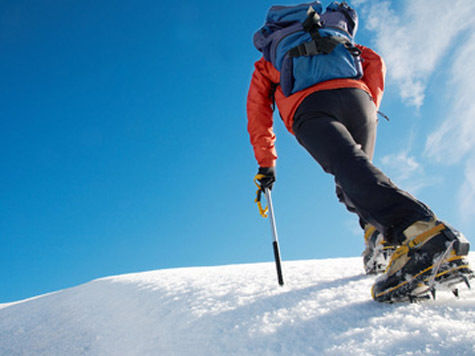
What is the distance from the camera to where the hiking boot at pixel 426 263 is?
1.29m

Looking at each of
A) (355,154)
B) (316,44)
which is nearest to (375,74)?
(316,44)

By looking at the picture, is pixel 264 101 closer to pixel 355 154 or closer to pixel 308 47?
pixel 308 47


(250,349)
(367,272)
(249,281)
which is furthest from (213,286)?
(367,272)

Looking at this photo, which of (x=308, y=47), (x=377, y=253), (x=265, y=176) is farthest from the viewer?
(x=265, y=176)

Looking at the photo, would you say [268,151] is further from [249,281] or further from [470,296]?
[470,296]

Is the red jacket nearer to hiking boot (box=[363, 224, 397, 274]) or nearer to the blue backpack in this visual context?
the blue backpack

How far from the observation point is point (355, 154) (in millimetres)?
1624

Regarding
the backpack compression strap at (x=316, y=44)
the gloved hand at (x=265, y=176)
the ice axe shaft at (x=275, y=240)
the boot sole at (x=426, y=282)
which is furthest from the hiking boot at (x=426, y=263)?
the gloved hand at (x=265, y=176)

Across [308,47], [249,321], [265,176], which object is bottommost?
[249,321]

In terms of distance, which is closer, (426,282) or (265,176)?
(426,282)

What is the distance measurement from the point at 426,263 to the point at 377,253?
36.2 inches

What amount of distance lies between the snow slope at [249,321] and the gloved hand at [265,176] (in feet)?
2.72

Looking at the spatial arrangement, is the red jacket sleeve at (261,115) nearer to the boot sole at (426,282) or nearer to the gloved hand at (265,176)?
the gloved hand at (265,176)

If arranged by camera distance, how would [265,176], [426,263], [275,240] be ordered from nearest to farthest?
1. [426,263]
2. [275,240]
3. [265,176]
